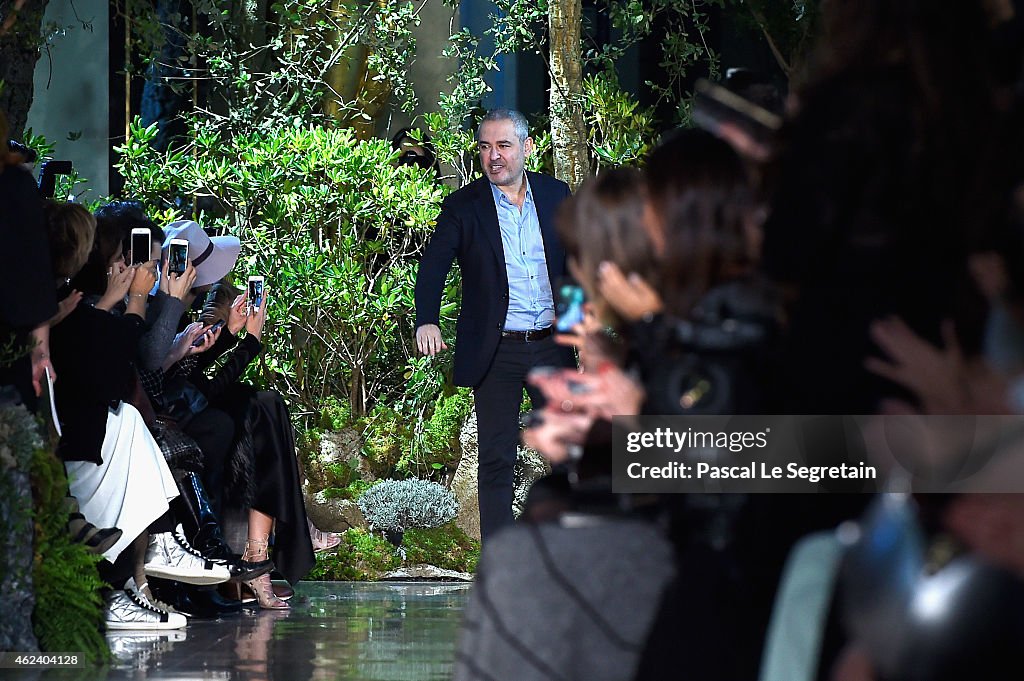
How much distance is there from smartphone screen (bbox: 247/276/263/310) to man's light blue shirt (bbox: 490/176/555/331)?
3.45ft

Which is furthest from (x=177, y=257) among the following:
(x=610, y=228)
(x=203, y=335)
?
(x=610, y=228)

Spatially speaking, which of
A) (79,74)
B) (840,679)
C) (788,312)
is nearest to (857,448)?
(788,312)

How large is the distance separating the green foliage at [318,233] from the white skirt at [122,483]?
2.77 metres

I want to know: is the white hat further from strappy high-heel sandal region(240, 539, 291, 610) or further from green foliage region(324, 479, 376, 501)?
green foliage region(324, 479, 376, 501)

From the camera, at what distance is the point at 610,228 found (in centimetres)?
231

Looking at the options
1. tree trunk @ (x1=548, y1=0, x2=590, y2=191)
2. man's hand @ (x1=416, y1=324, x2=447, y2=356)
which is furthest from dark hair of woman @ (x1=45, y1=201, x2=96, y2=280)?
tree trunk @ (x1=548, y1=0, x2=590, y2=191)

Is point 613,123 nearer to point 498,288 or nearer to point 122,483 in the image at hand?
point 498,288

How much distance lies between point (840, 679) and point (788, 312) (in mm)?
447

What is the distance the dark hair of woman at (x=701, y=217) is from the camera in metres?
2.15

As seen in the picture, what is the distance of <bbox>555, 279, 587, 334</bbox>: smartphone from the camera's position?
8.34 ft

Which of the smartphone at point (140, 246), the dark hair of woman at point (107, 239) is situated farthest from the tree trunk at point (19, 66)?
the smartphone at point (140, 246)

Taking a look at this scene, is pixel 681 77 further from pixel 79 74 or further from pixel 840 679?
pixel 840 679

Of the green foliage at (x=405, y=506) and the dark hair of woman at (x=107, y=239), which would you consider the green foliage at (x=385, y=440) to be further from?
the dark hair of woman at (x=107, y=239)

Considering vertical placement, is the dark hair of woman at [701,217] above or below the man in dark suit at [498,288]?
below
